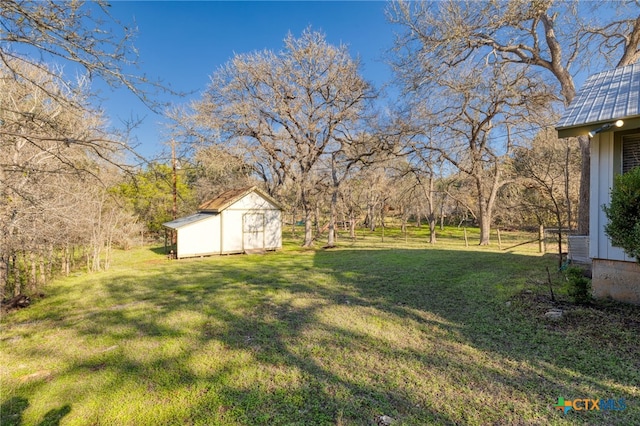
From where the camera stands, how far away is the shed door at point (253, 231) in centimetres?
1455

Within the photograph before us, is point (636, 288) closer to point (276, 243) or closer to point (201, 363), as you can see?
point (201, 363)

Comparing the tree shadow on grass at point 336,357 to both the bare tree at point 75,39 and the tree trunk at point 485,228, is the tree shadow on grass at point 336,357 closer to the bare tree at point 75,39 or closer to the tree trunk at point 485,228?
the bare tree at point 75,39

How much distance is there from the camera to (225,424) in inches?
94.0

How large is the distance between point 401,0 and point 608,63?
6.36m

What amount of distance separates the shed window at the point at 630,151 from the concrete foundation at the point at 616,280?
143 cm

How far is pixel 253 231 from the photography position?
48.6 feet

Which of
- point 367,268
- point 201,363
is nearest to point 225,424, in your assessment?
point 201,363

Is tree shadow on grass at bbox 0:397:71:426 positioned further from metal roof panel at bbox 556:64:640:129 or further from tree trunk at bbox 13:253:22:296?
metal roof panel at bbox 556:64:640:129

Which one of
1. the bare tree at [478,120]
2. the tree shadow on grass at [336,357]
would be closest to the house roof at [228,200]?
the tree shadow on grass at [336,357]

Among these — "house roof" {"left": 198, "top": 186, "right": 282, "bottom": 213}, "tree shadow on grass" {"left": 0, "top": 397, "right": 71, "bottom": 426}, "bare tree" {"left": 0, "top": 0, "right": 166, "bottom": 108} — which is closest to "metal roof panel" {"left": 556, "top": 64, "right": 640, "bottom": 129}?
"bare tree" {"left": 0, "top": 0, "right": 166, "bottom": 108}

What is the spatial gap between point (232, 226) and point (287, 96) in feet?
22.7

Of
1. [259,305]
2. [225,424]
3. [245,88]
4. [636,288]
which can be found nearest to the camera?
[225,424]

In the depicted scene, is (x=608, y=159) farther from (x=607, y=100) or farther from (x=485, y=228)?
(x=485, y=228)

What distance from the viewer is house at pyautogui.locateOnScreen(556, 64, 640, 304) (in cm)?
432
